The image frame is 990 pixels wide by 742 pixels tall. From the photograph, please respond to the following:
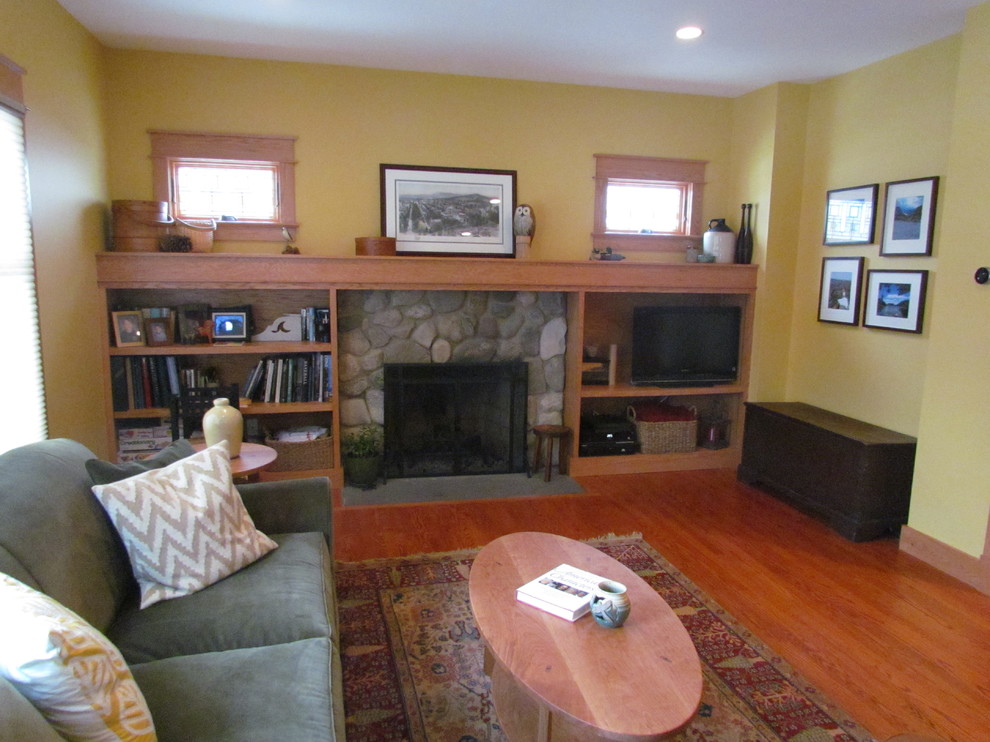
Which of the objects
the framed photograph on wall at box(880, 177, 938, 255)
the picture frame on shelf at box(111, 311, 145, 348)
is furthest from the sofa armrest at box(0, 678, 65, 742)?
the framed photograph on wall at box(880, 177, 938, 255)

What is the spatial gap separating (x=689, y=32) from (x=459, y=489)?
9.55 ft

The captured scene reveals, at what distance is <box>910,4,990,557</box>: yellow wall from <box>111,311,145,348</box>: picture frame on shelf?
4.20m

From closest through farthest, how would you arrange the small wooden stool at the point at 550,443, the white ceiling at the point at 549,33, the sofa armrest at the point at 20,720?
the sofa armrest at the point at 20,720
the white ceiling at the point at 549,33
the small wooden stool at the point at 550,443

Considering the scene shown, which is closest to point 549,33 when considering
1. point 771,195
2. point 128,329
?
point 771,195

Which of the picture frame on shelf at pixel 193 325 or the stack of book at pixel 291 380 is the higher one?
the picture frame on shelf at pixel 193 325

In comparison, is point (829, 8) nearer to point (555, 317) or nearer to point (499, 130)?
point (499, 130)

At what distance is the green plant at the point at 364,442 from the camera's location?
4.10 m

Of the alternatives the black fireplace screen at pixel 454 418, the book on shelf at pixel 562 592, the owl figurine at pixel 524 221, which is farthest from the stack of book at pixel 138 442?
the book on shelf at pixel 562 592

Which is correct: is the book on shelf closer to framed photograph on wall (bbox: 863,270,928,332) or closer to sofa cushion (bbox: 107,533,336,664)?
sofa cushion (bbox: 107,533,336,664)

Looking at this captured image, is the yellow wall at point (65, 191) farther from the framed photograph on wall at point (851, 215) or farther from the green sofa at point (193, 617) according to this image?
the framed photograph on wall at point (851, 215)

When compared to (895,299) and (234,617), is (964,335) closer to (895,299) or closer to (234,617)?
(895,299)

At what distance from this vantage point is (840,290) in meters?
4.04

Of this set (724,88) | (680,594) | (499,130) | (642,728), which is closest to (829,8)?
(724,88)

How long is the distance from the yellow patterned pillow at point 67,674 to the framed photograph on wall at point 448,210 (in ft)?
10.5
